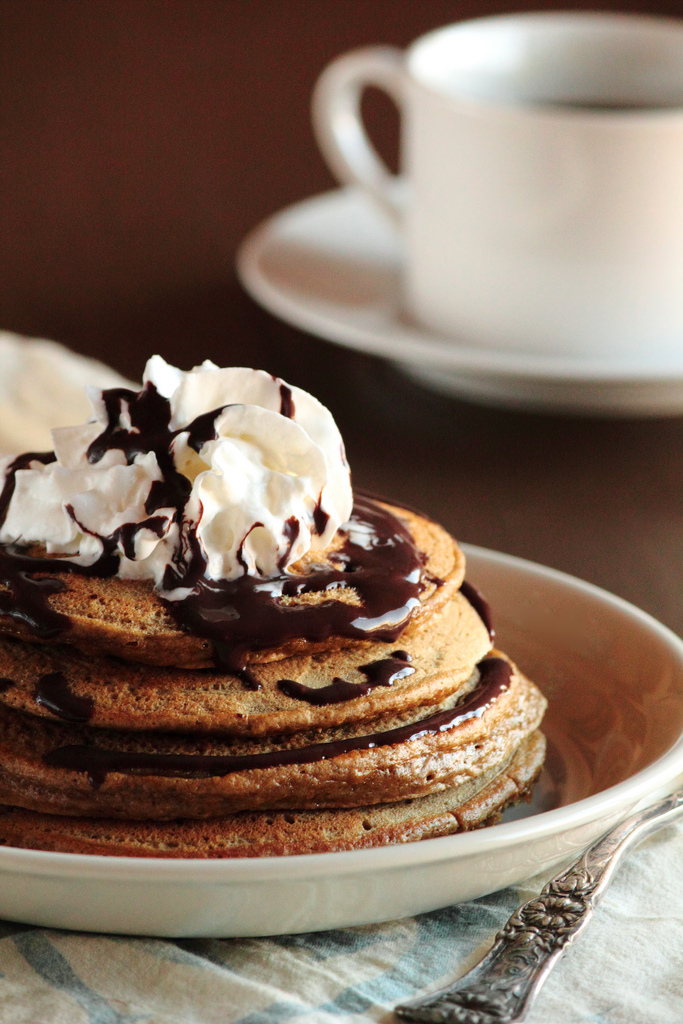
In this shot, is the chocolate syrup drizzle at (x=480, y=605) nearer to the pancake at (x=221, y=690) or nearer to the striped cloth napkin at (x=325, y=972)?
the pancake at (x=221, y=690)

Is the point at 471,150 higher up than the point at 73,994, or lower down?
higher up

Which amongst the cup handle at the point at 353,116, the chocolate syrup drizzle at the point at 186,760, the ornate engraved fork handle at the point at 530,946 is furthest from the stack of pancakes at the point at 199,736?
the cup handle at the point at 353,116

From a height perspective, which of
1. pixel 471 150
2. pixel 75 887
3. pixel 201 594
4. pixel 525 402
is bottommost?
pixel 525 402

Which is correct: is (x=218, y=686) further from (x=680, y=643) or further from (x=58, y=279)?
(x=58, y=279)

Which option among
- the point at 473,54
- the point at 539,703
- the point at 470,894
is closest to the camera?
the point at 470,894

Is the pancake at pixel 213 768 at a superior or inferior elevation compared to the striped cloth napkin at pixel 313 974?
superior

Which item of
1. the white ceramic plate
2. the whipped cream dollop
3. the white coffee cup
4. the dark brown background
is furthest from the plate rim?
the white coffee cup

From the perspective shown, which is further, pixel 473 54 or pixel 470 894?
pixel 473 54

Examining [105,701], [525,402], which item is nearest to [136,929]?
[105,701]

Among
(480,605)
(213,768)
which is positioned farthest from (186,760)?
(480,605)

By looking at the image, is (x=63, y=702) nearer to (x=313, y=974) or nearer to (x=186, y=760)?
(x=186, y=760)
